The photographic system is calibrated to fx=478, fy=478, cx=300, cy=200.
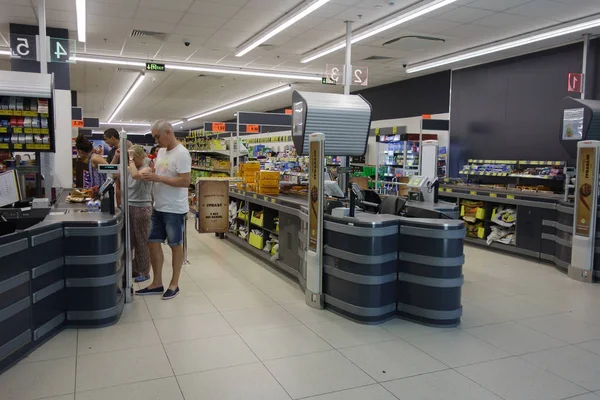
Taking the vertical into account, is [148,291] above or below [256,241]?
below

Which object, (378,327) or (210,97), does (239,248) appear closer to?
(378,327)

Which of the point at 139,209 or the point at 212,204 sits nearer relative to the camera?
the point at 139,209

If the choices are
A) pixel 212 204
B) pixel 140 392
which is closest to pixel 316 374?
pixel 140 392

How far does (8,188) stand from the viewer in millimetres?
3727

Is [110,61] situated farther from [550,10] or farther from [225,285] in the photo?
[550,10]

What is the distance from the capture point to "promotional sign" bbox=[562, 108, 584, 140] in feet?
23.9

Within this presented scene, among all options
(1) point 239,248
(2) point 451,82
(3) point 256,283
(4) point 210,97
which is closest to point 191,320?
(3) point 256,283

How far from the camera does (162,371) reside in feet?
10.6

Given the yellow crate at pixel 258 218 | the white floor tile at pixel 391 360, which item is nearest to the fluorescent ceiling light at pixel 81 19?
the yellow crate at pixel 258 218

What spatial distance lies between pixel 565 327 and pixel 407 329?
147cm

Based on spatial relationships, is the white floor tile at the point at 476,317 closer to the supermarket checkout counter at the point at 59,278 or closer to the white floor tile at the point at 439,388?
the white floor tile at the point at 439,388

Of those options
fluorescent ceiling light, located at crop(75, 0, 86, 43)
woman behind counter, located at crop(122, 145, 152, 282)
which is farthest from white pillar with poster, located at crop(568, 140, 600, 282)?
fluorescent ceiling light, located at crop(75, 0, 86, 43)

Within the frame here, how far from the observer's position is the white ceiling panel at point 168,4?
7.40 m

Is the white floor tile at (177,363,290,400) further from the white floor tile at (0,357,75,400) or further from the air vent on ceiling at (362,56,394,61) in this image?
the air vent on ceiling at (362,56,394,61)
